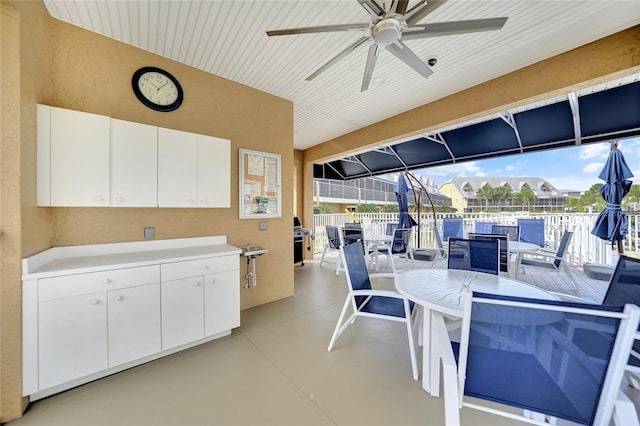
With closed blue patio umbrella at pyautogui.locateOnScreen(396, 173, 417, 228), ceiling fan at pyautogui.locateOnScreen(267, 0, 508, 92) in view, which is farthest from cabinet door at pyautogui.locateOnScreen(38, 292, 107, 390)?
closed blue patio umbrella at pyautogui.locateOnScreen(396, 173, 417, 228)

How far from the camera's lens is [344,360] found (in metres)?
2.04

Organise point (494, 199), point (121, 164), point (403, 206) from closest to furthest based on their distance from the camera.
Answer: point (121, 164) < point (403, 206) < point (494, 199)

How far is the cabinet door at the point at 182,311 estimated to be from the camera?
6.66 feet

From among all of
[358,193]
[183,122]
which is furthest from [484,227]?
[358,193]

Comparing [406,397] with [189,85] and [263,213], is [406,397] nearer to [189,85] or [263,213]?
[263,213]

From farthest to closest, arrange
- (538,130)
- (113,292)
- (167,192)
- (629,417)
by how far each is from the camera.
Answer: (538,130), (167,192), (113,292), (629,417)

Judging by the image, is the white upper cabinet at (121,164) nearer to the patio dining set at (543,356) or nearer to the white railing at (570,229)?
the patio dining set at (543,356)

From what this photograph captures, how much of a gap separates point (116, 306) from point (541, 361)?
2.71 meters

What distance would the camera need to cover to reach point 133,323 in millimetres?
1877

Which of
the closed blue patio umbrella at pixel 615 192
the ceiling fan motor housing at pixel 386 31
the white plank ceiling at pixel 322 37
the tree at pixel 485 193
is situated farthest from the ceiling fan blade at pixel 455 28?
the tree at pixel 485 193

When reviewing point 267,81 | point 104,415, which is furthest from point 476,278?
point 267,81

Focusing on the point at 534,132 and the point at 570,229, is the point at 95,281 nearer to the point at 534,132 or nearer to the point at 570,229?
the point at 534,132

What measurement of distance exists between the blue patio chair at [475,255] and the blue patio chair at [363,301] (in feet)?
3.06

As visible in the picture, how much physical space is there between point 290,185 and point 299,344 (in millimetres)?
2235
